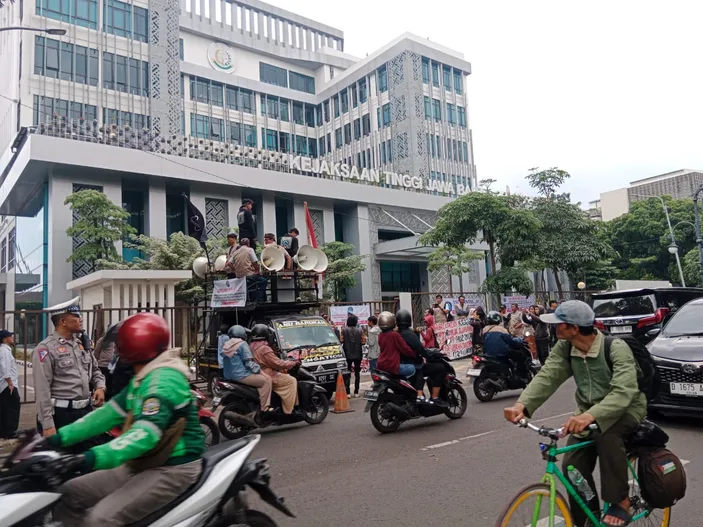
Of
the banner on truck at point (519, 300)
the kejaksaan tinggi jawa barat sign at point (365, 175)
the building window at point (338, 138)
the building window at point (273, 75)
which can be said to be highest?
the building window at point (273, 75)

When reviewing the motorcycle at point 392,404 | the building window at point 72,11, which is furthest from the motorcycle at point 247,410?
the building window at point 72,11

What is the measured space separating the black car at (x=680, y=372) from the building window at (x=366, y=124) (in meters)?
43.7

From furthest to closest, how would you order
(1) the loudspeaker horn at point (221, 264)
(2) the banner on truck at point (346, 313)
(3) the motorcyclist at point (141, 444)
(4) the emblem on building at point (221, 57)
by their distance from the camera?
1. (4) the emblem on building at point (221, 57)
2. (2) the banner on truck at point (346, 313)
3. (1) the loudspeaker horn at point (221, 264)
4. (3) the motorcyclist at point (141, 444)

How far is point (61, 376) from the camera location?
5.39m

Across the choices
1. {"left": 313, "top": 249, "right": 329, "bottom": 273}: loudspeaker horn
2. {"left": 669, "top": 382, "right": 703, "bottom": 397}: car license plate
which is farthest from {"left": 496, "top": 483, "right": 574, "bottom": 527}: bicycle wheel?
{"left": 313, "top": 249, "right": 329, "bottom": 273}: loudspeaker horn

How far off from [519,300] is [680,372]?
13.8 m

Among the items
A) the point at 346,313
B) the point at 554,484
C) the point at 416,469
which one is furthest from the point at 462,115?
the point at 554,484

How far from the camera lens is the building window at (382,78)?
4829cm

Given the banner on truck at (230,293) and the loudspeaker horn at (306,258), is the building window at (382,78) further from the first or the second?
the banner on truck at (230,293)

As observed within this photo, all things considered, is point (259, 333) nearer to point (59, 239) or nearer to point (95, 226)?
point (95, 226)

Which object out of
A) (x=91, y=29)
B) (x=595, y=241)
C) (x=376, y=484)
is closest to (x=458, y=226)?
(x=595, y=241)

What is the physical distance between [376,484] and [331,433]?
2846mm

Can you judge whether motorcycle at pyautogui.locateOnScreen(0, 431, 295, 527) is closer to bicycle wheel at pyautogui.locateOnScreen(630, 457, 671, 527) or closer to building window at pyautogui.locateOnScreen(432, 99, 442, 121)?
bicycle wheel at pyautogui.locateOnScreen(630, 457, 671, 527)

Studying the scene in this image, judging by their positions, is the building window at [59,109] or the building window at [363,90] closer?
the building window at [59,109]
